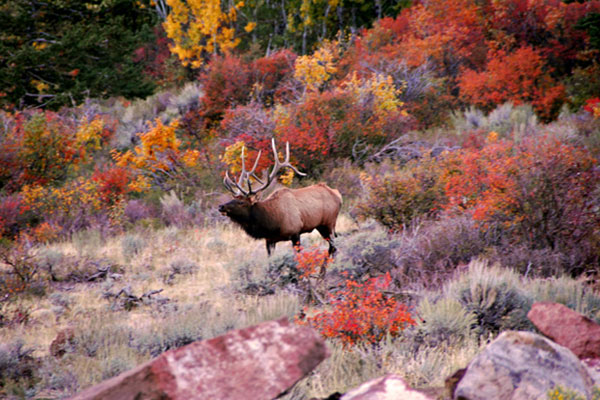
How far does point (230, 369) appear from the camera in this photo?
3.18 m

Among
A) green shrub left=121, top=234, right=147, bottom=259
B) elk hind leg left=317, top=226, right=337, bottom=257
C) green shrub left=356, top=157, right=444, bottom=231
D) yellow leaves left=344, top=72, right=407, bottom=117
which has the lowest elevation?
green shrub left=121, top=234, right=147, bottom=259

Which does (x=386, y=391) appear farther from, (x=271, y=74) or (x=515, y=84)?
(x=271, y=74)

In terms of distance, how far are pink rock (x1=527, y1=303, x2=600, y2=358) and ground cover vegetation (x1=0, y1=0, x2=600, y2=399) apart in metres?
0.73

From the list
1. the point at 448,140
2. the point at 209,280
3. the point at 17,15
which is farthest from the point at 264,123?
the point at 17,15

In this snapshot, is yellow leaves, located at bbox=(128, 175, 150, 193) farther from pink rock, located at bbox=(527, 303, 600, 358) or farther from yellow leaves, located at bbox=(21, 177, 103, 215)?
pink rock, located at bbox=(527, 303, 600, 358)

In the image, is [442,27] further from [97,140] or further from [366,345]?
[366,345]

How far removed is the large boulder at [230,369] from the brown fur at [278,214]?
5.15 meters

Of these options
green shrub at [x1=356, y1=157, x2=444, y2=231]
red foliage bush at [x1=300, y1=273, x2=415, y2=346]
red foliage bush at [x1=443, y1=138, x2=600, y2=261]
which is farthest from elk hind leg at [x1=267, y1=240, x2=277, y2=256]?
red foliage bush at [x1=300, y1=273, x2=415, y2=346]

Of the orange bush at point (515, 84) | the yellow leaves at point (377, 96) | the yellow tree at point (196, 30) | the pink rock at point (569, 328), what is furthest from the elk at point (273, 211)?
the yellow tree at point (196, 30)

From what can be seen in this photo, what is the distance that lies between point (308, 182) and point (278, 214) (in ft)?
19.1

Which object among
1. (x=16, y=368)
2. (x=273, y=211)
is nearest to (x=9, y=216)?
(x=273, y=211)

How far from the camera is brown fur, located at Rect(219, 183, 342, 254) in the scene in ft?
28.1

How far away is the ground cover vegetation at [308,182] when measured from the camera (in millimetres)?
5543

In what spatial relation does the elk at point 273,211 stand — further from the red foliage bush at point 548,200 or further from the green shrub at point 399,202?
the red foliage bush at point 548,200
